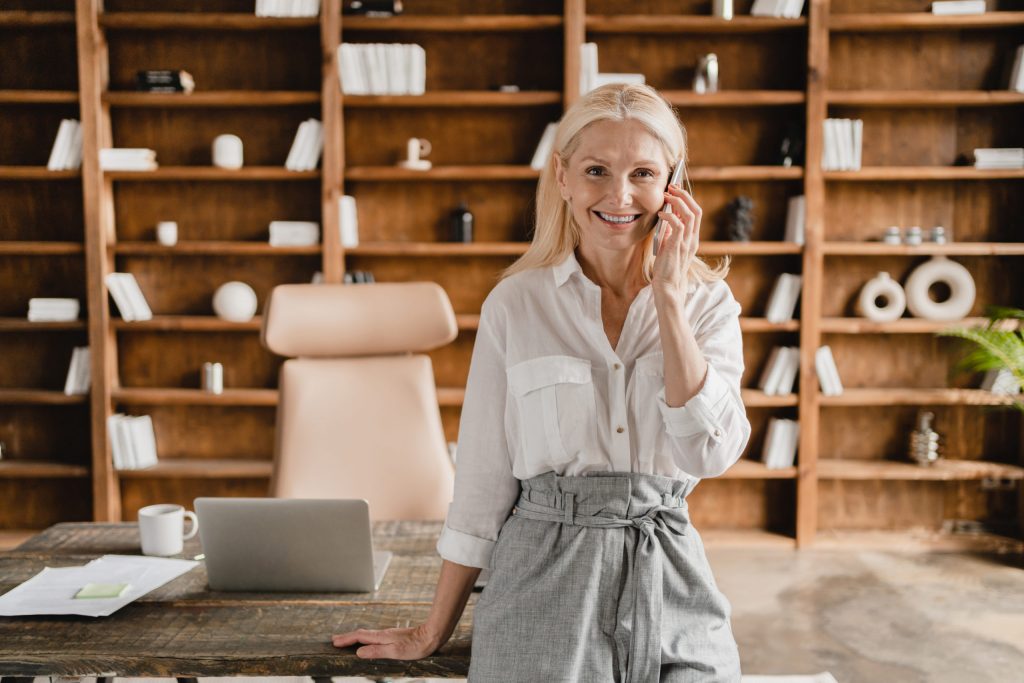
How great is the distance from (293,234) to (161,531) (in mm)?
2362

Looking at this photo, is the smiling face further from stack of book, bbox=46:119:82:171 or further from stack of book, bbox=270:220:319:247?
stack of book, bbox=46:119:82:171

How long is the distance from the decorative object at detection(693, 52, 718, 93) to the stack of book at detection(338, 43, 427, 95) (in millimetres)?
1203

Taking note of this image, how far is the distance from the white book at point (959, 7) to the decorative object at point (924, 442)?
5.79ft

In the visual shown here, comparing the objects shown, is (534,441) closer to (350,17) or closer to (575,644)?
(575,644)

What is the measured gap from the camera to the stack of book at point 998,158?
3.72 metres

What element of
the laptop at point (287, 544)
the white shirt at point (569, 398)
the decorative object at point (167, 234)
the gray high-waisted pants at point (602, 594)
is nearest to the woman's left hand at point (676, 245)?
the white shirt at point (569, 398)

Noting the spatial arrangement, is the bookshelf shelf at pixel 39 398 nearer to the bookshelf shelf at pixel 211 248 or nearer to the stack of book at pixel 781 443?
the bookshelf shelf at pixel 211 248

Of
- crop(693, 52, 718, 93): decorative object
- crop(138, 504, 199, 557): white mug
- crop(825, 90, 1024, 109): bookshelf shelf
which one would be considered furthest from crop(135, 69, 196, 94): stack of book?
crop(825, 90, 1024, 109): bookshelf shelf

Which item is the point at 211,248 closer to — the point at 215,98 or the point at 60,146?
the point at 215,98

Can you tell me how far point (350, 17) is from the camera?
366cm

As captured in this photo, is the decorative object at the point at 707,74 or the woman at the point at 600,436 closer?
the woman at the point at 600,436

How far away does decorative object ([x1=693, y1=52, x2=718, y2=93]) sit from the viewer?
12.1 ft

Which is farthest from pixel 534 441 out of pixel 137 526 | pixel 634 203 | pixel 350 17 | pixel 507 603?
pixel 350 17

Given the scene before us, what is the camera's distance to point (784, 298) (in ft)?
12.4
